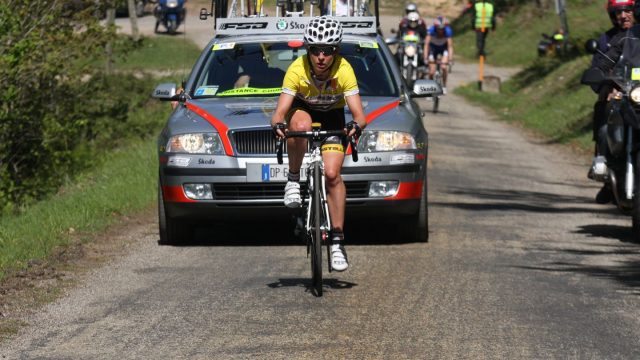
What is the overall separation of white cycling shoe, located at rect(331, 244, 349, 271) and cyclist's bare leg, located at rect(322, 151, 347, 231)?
14cm

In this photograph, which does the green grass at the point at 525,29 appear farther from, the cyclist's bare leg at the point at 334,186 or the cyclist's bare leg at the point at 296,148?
the cyclist's bare leg at the point at 334,186

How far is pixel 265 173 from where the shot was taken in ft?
37.5

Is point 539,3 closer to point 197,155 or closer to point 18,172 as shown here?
point 18,172

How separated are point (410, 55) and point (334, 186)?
2053 centimetres

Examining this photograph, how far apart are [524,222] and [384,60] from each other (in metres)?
2.10

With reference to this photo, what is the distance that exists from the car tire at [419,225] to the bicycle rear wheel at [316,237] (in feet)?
8.28

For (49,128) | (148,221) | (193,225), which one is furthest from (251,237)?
(49,128)

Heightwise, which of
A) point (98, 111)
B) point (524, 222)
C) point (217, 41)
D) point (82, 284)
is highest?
point (217, 41)

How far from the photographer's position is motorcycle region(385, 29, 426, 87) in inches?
1163

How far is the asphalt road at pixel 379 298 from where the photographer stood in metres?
7.64

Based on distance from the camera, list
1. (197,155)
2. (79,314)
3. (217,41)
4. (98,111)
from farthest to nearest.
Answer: (98,111), (217,41), (197,155), (79,314)

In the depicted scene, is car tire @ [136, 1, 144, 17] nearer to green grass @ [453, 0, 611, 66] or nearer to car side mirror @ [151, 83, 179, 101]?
green grass @ [453, 0, 611, 66]

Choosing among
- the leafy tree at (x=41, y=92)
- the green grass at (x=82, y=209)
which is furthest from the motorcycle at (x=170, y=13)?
the green grass at (x=82, y=209)

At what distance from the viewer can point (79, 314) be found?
870 cm
